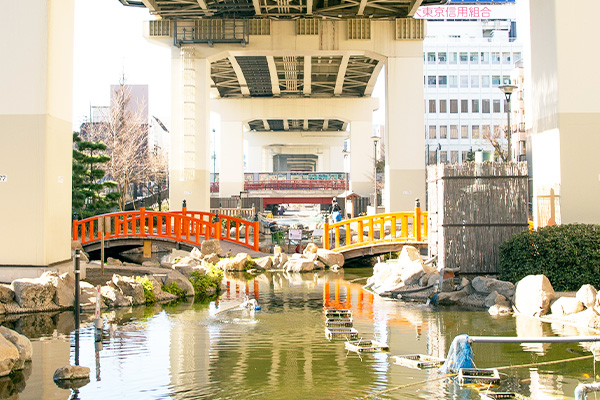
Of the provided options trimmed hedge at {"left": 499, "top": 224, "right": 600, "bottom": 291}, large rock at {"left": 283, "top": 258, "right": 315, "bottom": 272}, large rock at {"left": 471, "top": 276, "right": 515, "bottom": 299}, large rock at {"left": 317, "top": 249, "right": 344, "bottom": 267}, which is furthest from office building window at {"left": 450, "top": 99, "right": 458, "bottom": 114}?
trimmed hedge at {"left": 499, "top": 224, "right": 600, "bottom": 291}

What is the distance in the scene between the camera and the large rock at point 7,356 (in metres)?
8.75

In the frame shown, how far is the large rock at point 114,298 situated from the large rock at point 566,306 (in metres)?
8.60

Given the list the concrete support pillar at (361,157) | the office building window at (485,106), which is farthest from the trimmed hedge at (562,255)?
the office building window at (485,106)

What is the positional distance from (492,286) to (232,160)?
41.0m

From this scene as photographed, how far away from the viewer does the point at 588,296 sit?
12102 millimetres

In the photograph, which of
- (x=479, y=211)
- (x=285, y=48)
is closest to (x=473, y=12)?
(x=285, y=48)

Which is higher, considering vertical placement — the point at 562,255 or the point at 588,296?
the point at 562,255

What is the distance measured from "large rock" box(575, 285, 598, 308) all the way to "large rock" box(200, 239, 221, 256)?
14.8 metres

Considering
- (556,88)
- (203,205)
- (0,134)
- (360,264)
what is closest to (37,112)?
(0,134)

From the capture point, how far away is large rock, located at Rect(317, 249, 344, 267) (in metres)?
24.1

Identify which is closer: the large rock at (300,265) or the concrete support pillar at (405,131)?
the large rock at (300,265)

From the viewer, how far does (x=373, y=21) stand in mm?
33625

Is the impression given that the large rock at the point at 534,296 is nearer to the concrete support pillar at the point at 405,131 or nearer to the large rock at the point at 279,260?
the large rock at the point at 279,260

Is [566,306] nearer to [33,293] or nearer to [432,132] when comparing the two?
[33,293]
